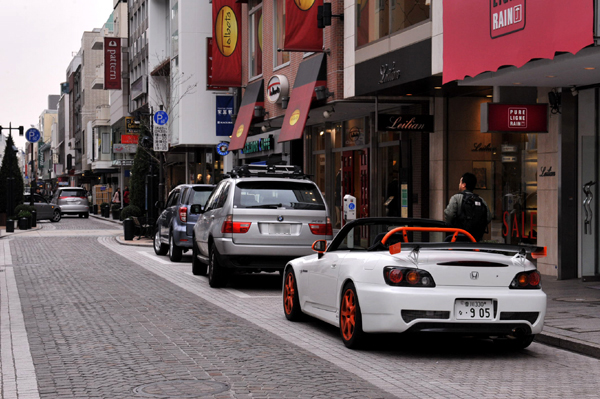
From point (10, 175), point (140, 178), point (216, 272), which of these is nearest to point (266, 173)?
point (216, 272)

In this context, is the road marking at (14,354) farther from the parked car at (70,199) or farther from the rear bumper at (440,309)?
the parked car at (70,199)

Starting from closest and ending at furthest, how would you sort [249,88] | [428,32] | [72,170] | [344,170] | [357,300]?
[357,300] → [428,32] → [344,170] → [249,88] → [72,170]

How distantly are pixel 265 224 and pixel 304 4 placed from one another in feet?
35.4

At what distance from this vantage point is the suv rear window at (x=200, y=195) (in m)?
19.4

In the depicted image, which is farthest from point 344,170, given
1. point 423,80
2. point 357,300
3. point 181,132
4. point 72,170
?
point 72,170

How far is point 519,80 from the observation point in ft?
46.9

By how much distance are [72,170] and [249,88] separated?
3355 inches

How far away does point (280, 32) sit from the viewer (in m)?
27.2

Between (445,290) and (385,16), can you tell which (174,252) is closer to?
(385,16)

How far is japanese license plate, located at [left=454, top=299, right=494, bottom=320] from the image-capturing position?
782 cm

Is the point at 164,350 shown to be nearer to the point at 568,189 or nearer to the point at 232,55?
the point at 568,189

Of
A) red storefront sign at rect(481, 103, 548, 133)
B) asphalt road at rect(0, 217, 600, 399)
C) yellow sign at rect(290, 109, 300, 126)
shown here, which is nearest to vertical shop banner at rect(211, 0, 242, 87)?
yellow sign at rect(290, 109, 300, 126)

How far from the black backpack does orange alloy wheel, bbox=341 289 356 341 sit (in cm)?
373

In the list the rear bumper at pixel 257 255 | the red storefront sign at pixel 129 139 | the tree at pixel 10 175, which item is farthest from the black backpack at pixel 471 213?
the red storefront sign at pixel 129 139
